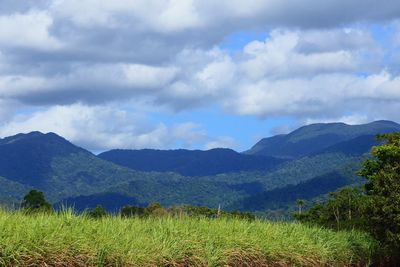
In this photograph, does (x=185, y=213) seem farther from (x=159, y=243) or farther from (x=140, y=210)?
(x=140, y=210)

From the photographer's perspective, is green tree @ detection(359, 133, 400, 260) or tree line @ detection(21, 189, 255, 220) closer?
tree line @ detection(21, 189, 255, 220)

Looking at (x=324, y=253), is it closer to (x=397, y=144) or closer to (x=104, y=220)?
(x=104, y=220)

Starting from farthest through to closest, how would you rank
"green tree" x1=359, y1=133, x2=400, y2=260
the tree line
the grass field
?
"green tree" x1=359, y1=133, x2=400, y2=260, the tree line, the grass field

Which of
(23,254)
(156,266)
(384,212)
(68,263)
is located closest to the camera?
(23,254)

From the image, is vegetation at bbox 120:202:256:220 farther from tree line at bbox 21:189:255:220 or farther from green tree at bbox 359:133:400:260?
green tree at bbox 359:133:400:260

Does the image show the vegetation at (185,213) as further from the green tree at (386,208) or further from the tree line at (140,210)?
the green tree at (386,208)

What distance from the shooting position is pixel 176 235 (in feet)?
48.2

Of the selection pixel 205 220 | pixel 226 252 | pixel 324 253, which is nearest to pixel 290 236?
pixel 324 253

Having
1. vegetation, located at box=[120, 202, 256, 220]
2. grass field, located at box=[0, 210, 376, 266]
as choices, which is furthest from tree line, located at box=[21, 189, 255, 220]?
grass field, located at box=[0, 210, 376, 266]

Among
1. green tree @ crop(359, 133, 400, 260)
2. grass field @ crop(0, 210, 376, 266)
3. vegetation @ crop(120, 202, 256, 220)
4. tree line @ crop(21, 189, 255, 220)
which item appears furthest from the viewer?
green tree @ crop(359, 133, 400, 260)

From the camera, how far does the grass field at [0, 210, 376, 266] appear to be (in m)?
11.6

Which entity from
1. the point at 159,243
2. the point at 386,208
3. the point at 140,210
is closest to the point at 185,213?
the point at 159,243

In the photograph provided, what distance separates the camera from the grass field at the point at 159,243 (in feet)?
38.1

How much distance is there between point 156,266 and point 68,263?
1.94 metres
